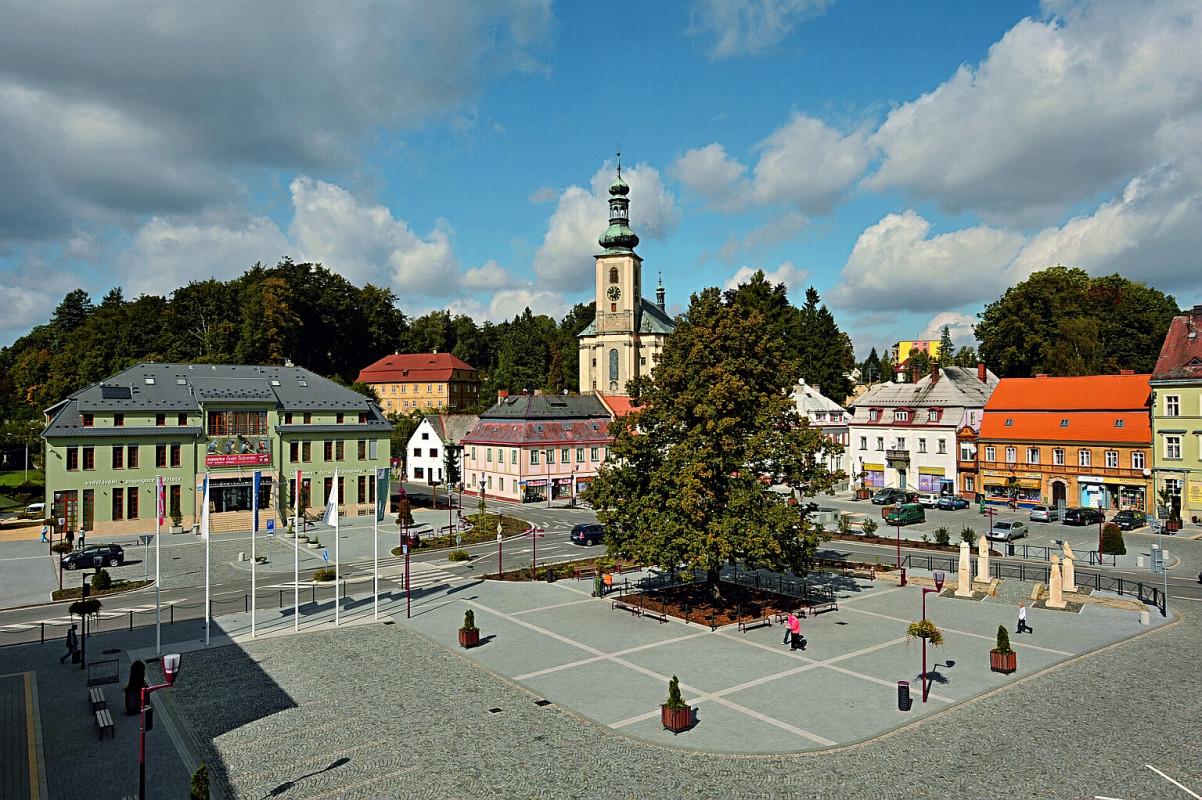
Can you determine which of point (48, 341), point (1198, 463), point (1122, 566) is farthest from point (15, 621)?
point (48, 341)

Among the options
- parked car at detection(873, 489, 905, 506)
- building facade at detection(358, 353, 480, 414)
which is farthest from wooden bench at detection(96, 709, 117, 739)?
building facade at detection(358, 353, 480, 414)

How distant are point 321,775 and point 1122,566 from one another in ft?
137

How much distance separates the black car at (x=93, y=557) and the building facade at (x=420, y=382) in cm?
8437

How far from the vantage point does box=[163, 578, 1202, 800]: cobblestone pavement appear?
680 inches

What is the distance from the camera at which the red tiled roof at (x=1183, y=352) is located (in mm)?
54938

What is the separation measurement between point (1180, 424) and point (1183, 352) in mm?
5315

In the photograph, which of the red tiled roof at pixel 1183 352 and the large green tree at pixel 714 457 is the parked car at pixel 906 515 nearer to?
the red tiled roof at pixel 1183 352

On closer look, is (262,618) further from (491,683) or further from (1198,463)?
(1198,463)

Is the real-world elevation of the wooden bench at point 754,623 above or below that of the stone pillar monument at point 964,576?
below

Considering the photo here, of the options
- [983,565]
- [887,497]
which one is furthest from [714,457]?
[887,497]

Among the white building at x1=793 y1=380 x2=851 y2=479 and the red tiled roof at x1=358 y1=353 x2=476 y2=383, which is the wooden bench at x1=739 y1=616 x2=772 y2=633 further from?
the red tiled roof at x1=358 y1=353 x2=476 y2=383

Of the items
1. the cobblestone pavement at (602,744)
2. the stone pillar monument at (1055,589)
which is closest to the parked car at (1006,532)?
the stone pillar monument at (1055,589)

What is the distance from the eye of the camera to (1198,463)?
5431 centimetres

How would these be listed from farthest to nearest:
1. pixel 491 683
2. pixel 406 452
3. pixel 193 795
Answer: pixel 406 452 → pixel 491 683 → pixel 193 795
